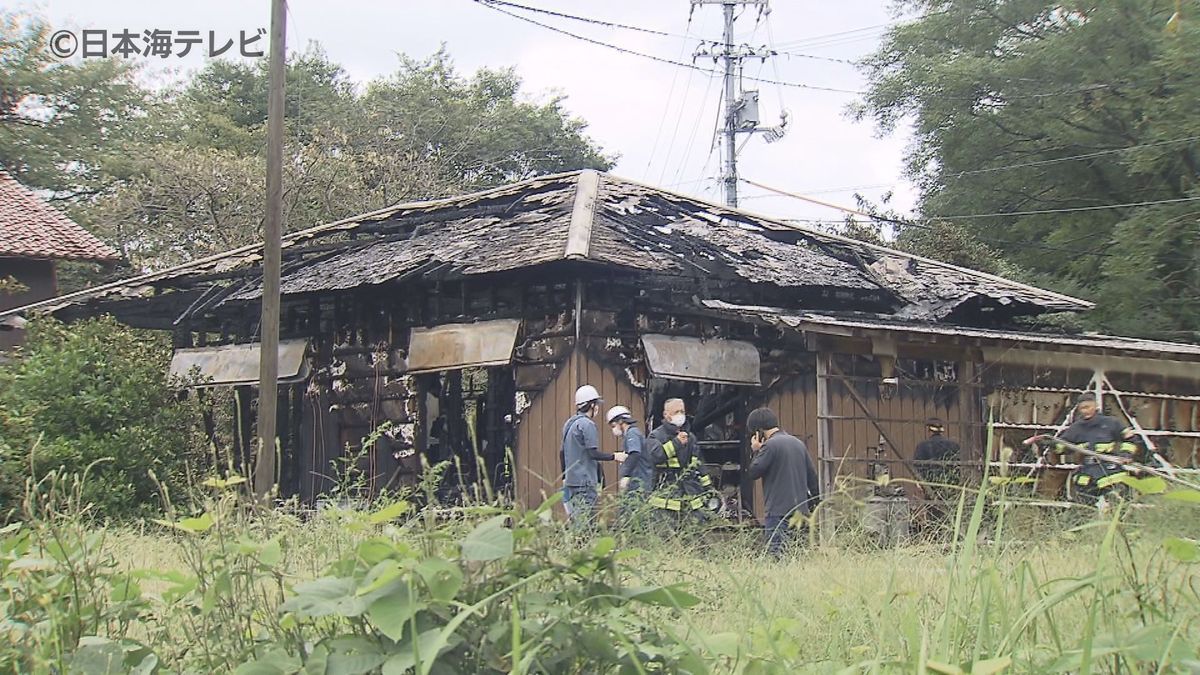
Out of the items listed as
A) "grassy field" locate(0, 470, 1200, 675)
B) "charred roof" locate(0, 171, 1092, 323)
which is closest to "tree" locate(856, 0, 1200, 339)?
"charred roof" locate(0, 171, 1092, 323)

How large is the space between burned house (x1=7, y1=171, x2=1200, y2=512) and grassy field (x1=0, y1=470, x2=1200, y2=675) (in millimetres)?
8073

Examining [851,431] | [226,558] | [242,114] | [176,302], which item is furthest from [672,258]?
[242,114]

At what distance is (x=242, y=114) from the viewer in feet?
111

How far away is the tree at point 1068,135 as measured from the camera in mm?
21766

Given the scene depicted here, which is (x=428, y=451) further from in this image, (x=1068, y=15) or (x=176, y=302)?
(x=1068, y=15)

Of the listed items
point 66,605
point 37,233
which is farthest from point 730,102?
point 66,605

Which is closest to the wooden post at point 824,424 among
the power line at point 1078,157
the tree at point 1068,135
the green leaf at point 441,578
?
the green leaf at point 441,578

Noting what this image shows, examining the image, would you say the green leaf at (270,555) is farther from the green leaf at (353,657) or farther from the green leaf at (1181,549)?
the green leaf at (1181,549)

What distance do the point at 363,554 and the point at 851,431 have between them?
11.1 metres

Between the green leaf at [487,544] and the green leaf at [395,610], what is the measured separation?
14 cm

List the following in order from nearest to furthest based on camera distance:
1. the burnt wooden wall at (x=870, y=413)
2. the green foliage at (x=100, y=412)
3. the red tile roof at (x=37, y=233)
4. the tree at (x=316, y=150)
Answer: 1. the green foliage at (x=100, y=412)
2. the burnt wooden wall at (x=870, y=413)
3. the red tile roof at (x=37, y=233)
4. the tree at (x=316, y=150)

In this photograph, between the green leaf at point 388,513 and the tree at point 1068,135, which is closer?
the green leaf at point 388,513

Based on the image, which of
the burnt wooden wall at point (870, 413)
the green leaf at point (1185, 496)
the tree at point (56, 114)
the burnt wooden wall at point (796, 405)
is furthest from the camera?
the tree at point (56, 114)

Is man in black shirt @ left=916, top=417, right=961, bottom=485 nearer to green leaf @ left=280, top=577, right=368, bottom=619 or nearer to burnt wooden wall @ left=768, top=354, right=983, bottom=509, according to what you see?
burnt wooden wall @ left=768, top=354, right=983, bottom=509
